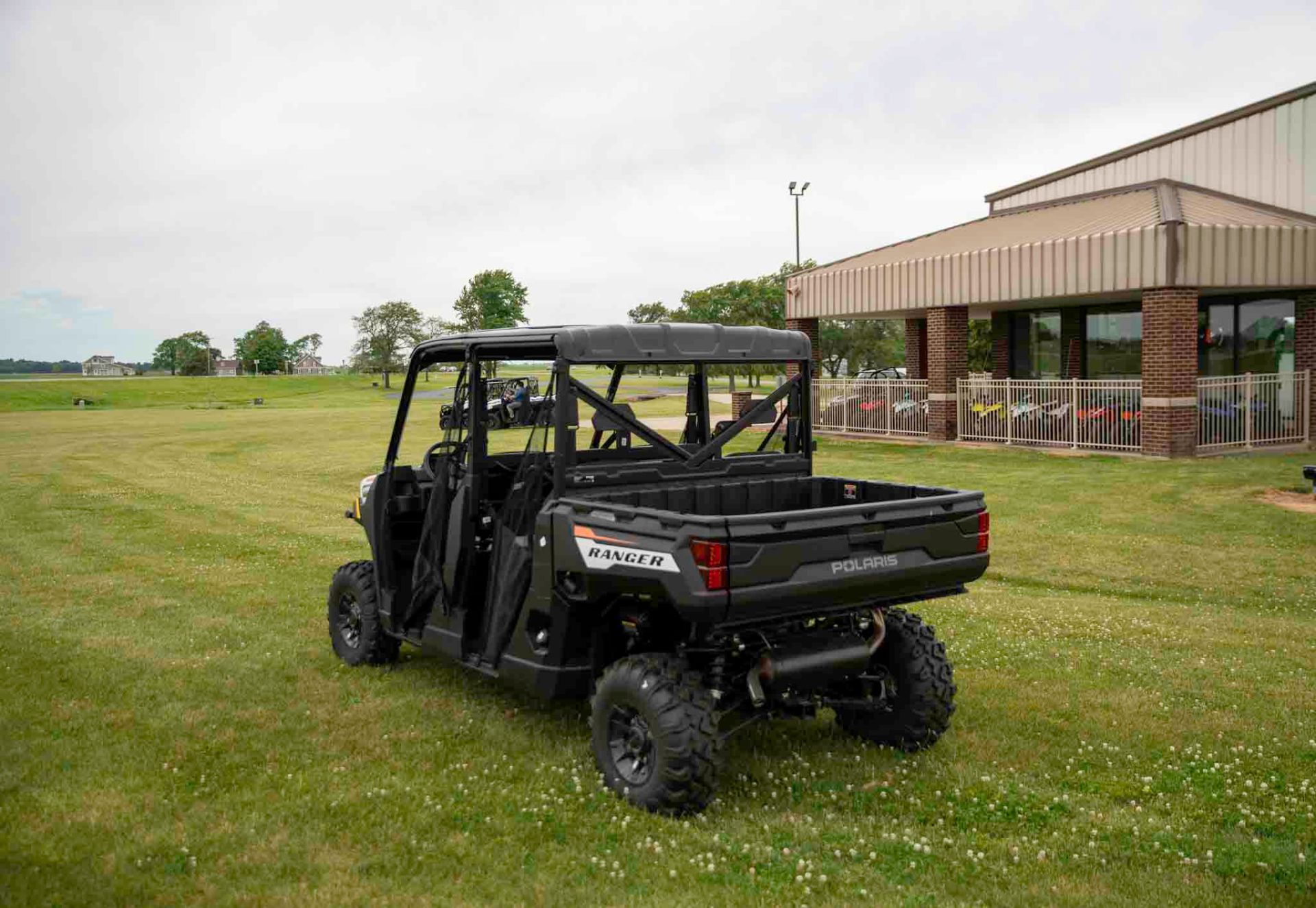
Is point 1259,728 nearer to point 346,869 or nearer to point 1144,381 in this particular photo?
point 346,869

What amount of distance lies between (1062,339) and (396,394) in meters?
48.3

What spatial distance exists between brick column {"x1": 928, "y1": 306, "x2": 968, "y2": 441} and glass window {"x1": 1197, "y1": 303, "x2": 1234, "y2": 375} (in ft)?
15.6

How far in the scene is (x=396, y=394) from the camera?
228 feet

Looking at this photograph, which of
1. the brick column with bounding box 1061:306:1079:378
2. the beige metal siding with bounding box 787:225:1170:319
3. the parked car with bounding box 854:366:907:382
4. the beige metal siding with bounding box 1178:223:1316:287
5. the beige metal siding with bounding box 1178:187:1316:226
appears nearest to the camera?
the beige metal siding with bounding box 1178:223:1316:287

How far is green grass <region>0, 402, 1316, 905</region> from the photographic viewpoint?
16.3ft

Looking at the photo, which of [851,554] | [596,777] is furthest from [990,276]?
[596,777]

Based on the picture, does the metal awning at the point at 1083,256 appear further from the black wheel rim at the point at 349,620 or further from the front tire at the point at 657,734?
the front tire at the point at 657,734

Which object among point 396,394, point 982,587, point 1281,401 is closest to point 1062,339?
point 1281,401

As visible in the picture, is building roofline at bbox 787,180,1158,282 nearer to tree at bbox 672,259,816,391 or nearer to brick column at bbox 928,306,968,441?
brick column at bbox 928,306,968,441

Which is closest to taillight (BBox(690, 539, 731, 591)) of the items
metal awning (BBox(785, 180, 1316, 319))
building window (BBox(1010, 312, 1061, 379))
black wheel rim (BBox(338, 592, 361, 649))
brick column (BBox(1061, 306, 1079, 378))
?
black wheel rim (BBox(338, 592, 361, 649))

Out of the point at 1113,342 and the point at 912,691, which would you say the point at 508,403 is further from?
the point at 1113,342

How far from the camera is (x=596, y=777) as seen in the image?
6082mm

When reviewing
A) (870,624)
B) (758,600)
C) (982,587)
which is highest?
(758,600)

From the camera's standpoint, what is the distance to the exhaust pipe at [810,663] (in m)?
5.78
